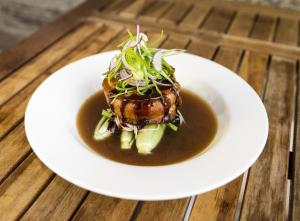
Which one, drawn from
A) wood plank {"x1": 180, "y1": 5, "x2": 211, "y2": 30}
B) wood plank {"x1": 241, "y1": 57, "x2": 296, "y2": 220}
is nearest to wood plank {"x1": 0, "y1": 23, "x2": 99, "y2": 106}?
wood plank {"x1": 180, "y1": 5, "x2": 211, "y2": 30}

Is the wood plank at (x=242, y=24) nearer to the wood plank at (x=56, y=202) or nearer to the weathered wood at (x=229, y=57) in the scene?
the weathered wood at (x=229, y=57)

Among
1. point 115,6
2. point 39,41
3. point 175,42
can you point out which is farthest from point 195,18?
point 39,41

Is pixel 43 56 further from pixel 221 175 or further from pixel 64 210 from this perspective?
pixel 221 175

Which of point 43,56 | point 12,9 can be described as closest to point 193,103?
point 43,56

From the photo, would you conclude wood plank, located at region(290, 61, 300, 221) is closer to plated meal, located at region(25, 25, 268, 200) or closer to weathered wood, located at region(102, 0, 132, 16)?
plated meal, located at region(25, 25, 268, 200)

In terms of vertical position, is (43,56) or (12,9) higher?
(43,56)
